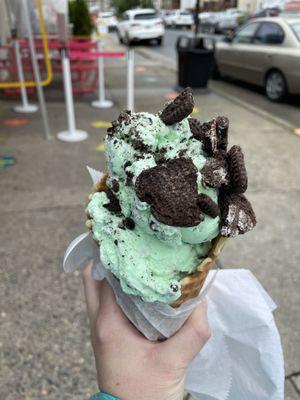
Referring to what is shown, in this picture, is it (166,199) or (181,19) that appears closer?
(166,199)

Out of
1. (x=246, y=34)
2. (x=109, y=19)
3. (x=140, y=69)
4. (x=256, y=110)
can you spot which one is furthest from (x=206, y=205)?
(x=109, y=19)

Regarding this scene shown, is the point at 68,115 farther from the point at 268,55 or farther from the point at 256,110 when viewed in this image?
the point at 268,55

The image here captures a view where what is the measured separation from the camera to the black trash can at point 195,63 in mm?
9148

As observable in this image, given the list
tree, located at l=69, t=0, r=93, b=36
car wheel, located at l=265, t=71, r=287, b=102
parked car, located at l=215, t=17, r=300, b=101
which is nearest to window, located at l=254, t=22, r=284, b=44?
parked car, located at l=215, t=17, r=300, b=101

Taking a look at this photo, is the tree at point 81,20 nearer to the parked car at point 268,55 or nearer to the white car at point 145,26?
the parked car at point 268,55

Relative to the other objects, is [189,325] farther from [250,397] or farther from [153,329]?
[250,397]

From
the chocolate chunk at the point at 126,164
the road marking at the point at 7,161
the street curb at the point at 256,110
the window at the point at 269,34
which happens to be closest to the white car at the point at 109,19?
the street curb at the point at 256,110

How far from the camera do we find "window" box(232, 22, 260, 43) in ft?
Result: 32.1

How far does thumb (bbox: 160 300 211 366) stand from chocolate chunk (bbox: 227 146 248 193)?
0.57 m

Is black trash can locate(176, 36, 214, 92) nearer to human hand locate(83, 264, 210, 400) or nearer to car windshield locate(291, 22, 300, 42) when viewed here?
car windshield locate(291, 22, 300, 42)

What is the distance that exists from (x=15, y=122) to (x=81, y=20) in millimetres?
4430

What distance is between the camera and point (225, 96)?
30.7 ft

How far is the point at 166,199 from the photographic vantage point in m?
1.22

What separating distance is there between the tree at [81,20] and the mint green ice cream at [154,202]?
381 inches
